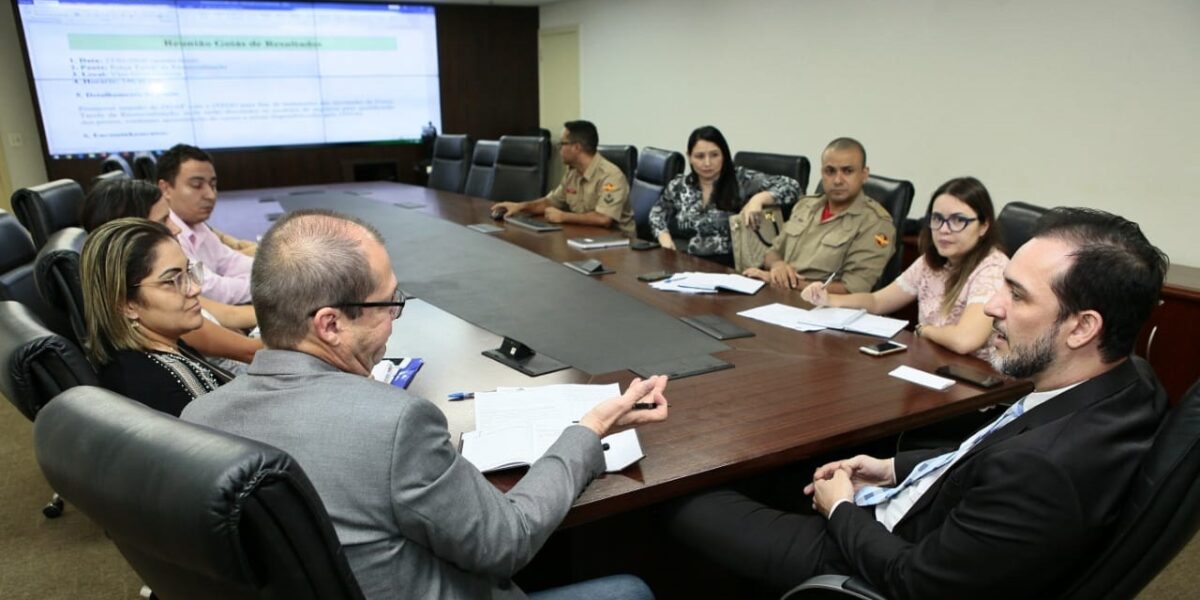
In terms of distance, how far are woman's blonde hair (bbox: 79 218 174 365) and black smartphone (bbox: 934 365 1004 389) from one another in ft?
6.13

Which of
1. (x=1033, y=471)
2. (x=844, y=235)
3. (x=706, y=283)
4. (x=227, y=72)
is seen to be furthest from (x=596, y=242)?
(x=227, y=72)

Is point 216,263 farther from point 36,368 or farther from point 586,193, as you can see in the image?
point 586,193

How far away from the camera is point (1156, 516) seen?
3.34 feet

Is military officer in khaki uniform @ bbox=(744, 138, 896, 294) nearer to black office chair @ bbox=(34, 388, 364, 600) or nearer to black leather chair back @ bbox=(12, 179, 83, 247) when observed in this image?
black office chair @ bbox=(34, 388, 364, 600)

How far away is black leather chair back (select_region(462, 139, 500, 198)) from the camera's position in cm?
552

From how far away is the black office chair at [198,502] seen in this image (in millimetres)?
665

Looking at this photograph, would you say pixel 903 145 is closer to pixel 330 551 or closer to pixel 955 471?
pixel 955 471

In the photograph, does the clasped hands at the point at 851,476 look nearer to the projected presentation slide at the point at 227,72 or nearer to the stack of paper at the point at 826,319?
the stack of paper at the point at 826,319

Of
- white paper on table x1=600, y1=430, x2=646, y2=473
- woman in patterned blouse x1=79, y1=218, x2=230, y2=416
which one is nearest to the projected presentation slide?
woman in patterned blouse x1=79, y1=218, x2=230, y2=416

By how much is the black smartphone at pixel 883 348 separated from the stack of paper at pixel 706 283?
614 mm

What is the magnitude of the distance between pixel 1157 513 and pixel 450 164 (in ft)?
18.4

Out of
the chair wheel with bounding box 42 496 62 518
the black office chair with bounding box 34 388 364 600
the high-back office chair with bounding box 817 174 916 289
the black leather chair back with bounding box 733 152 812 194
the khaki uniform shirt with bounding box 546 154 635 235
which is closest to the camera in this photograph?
the black office chair with bounding box 34 388 364 600

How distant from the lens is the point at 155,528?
688 mm

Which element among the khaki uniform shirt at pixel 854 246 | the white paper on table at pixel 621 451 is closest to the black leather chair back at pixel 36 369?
the white paper on table at pixel 621 451
